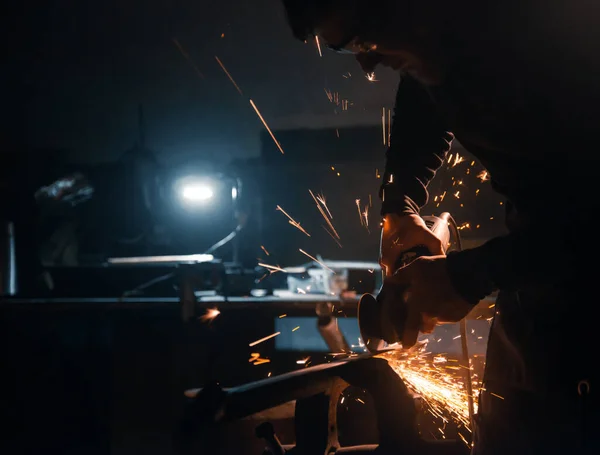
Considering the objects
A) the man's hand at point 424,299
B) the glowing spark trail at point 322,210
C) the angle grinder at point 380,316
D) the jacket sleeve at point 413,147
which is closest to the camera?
the man's hand at point 424,299

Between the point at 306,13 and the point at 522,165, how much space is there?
0.56m

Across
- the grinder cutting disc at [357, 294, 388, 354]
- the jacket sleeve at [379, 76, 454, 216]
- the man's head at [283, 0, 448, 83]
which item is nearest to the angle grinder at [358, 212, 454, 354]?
the grinder cutting disc at [357, 294, 388, 354]

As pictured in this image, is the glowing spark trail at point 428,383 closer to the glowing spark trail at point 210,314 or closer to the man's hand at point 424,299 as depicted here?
the man's hand at point 424,299

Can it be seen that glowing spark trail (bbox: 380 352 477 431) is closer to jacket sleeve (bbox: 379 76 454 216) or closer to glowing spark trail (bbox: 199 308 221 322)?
jacket sleeve (bbox: 379 76 454 216)

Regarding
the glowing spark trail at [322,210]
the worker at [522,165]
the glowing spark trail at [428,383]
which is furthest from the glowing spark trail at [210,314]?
the worker at [522,165]

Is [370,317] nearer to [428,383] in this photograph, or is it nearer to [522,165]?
[522,165]

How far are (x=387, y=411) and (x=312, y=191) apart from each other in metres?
3.25

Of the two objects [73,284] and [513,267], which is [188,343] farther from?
[513,267]

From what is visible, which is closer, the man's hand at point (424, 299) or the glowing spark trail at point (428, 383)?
the man's hand at point (424, 299)

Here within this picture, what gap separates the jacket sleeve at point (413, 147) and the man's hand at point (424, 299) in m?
0.37

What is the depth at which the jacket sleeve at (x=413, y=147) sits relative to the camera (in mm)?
1408

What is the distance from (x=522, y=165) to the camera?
933 millimetres

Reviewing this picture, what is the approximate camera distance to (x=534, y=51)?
0.88m

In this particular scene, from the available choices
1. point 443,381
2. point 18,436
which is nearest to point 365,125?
point 443,381
